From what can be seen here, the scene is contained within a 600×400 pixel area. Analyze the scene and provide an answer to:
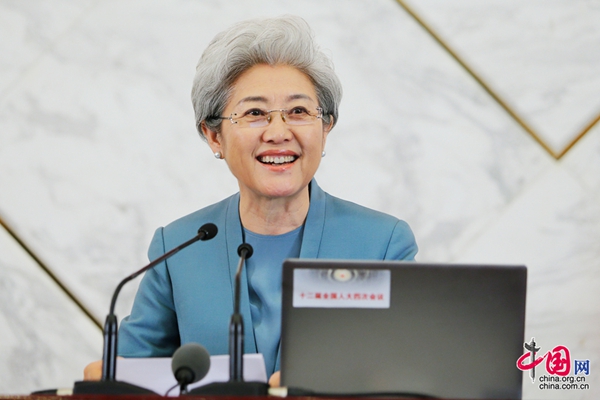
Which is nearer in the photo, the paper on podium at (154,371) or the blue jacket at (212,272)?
the paper on podium at (154,371)

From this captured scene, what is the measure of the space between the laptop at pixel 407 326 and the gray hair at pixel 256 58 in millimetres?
800

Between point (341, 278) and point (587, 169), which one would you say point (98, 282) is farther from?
point (587, 169)

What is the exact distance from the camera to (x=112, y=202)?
2.47 m

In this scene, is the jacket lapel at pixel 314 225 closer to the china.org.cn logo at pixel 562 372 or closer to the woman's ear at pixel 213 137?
the woman's ear at pixel 213 137

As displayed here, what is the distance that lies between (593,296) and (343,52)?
3.69 ft

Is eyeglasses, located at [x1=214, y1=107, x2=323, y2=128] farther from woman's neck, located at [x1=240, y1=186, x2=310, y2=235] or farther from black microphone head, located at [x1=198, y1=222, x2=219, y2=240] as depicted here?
black microphone head, located at [x1=198, y1=222, x2=219, y2=240]

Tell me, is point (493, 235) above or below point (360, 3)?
below

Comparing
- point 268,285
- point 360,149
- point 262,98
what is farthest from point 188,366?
point 360,149

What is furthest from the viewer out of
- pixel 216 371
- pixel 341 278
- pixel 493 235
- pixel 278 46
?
pixel 493 235

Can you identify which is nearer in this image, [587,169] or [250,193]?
[250,193]

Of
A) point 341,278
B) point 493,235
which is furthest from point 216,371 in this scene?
point 493,235

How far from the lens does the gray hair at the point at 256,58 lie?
1.90 m

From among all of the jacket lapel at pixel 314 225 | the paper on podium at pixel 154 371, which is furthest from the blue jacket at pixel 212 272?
the paper on podium at pixel 154 371

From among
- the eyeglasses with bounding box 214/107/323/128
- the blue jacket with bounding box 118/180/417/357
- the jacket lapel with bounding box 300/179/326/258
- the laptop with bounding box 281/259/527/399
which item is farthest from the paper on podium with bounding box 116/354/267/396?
the eyeglasses with bounding box 214/107/323/128
